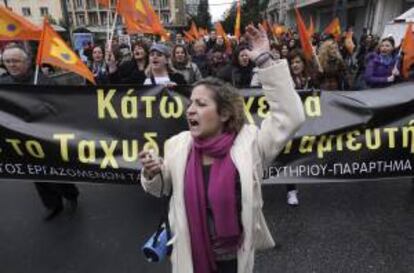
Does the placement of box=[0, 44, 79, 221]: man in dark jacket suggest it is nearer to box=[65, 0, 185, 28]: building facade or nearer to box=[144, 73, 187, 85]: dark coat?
box=[144, 73, 187, 85]: dark coat

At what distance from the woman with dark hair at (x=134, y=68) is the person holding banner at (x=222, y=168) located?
406cm

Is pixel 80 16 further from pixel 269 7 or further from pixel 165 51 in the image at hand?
pixel 165 51

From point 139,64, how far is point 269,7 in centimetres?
7864

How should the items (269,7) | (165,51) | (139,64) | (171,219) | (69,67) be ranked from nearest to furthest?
(171,219), (69,67), (165,51), (139,64), (269,7)

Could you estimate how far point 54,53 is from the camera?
481 cm

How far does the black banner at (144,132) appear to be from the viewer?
4.27m

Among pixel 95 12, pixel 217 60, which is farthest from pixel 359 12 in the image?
pixel 95 12

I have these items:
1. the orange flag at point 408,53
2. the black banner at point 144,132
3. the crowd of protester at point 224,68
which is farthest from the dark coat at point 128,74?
the orange flag at point 408,53

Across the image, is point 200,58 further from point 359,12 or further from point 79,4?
point 79,4

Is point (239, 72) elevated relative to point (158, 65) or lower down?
lower down

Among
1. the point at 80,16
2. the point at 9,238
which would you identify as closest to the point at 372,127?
the point at 9,238

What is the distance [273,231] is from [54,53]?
9.43ft

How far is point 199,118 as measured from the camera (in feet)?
7.31

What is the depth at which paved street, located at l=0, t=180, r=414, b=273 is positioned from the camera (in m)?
3.73
